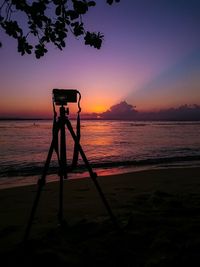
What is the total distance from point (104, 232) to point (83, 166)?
12.0 metres

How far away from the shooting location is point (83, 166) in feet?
55.9

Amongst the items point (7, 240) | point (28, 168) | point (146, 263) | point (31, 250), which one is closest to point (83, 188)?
point (7, 240)

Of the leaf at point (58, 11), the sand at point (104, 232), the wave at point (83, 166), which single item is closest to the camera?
the sand at point (104, 232)

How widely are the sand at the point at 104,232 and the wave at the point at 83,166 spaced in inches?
253

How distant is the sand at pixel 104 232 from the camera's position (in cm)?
407

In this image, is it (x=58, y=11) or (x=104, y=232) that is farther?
(x=104, y=232)

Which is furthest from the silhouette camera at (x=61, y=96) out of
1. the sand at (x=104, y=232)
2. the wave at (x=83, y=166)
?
the wave at (x=83, y=166)

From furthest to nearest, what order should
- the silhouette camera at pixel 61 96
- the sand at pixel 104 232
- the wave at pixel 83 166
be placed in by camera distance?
the wave at pixel 83 166, the silhouette camera at pixel 61 96, the sand at pixel 104 232

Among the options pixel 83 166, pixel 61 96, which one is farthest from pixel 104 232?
pixel 83 166

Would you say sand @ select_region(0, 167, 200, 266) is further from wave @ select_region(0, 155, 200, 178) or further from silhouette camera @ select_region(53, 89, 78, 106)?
wave @ select_region(0, 155, 200, 178)

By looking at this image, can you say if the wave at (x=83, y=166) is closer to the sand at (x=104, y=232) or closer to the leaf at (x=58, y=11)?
the sand at (x=104, y=232)

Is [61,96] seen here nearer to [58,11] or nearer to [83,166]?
[58,11]

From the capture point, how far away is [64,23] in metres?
4.88

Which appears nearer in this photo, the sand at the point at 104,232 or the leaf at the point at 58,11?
the sand at the point at 104,232
